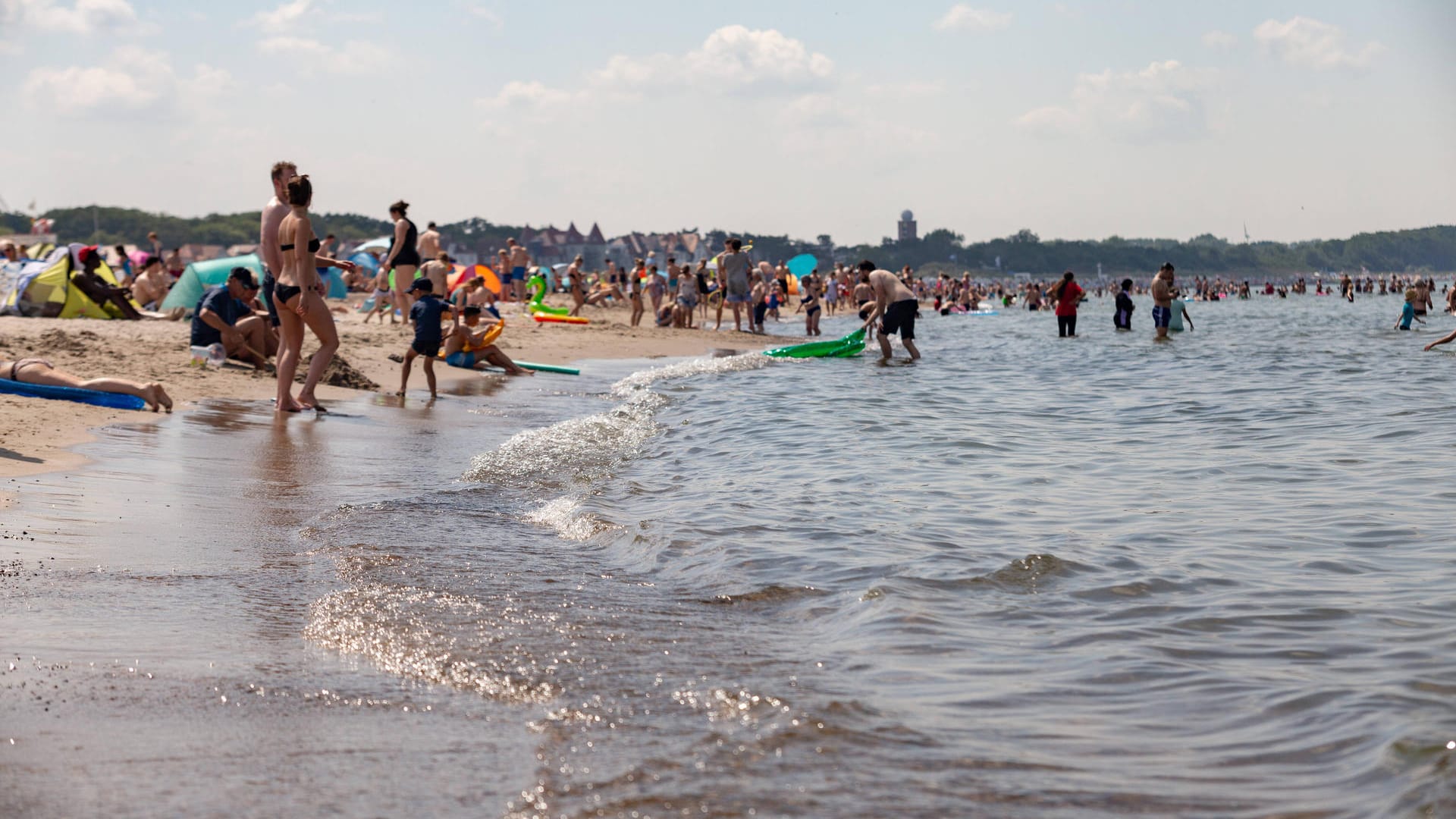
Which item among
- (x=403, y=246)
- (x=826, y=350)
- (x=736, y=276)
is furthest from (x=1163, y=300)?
(x=403, y=246)

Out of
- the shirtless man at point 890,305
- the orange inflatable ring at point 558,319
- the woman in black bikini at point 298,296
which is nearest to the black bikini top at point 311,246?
the woman in black bikini at point 298,296

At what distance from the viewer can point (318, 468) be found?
653cm

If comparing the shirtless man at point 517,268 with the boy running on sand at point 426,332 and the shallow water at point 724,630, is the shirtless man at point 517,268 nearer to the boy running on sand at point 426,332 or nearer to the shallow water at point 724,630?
the boy running on sand at point 426,332

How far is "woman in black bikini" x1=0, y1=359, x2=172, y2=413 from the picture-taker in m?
7.92

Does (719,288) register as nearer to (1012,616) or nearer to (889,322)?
(889,322)

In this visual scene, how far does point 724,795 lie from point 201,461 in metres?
4.73

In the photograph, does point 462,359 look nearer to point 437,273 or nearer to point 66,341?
point 437,273

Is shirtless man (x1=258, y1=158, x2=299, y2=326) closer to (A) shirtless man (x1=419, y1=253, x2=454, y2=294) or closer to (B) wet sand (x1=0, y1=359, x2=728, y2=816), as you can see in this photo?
(B) wet sand (x1=0, y1=359, x2=728, y2=816)

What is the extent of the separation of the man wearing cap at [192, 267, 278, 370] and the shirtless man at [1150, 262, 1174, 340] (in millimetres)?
15892

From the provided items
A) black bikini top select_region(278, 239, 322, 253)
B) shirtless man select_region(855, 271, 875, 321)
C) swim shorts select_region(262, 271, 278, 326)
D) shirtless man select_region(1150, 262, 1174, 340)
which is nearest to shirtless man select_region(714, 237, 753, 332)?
shirtless man select_region(855, 271, 875, 321)

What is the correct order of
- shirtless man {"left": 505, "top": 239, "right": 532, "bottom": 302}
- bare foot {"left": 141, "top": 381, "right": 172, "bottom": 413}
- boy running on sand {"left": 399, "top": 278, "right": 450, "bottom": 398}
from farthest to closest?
shirtless man {"left": 505, "top": 239, "right": 532, "bottom": 302} → boy running on sand {"left": 399, "top": 278, "right": 450, "bottom": 398} → bare foot {"left": 141, "top": 381, "right": 172, "bottom": 413}

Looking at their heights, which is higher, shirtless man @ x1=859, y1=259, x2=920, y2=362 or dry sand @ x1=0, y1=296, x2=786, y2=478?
shirtless man @ x1=859, y1=259, x2=920, y2=362

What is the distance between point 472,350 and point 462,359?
156 mm

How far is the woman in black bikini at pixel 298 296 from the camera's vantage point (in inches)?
321
